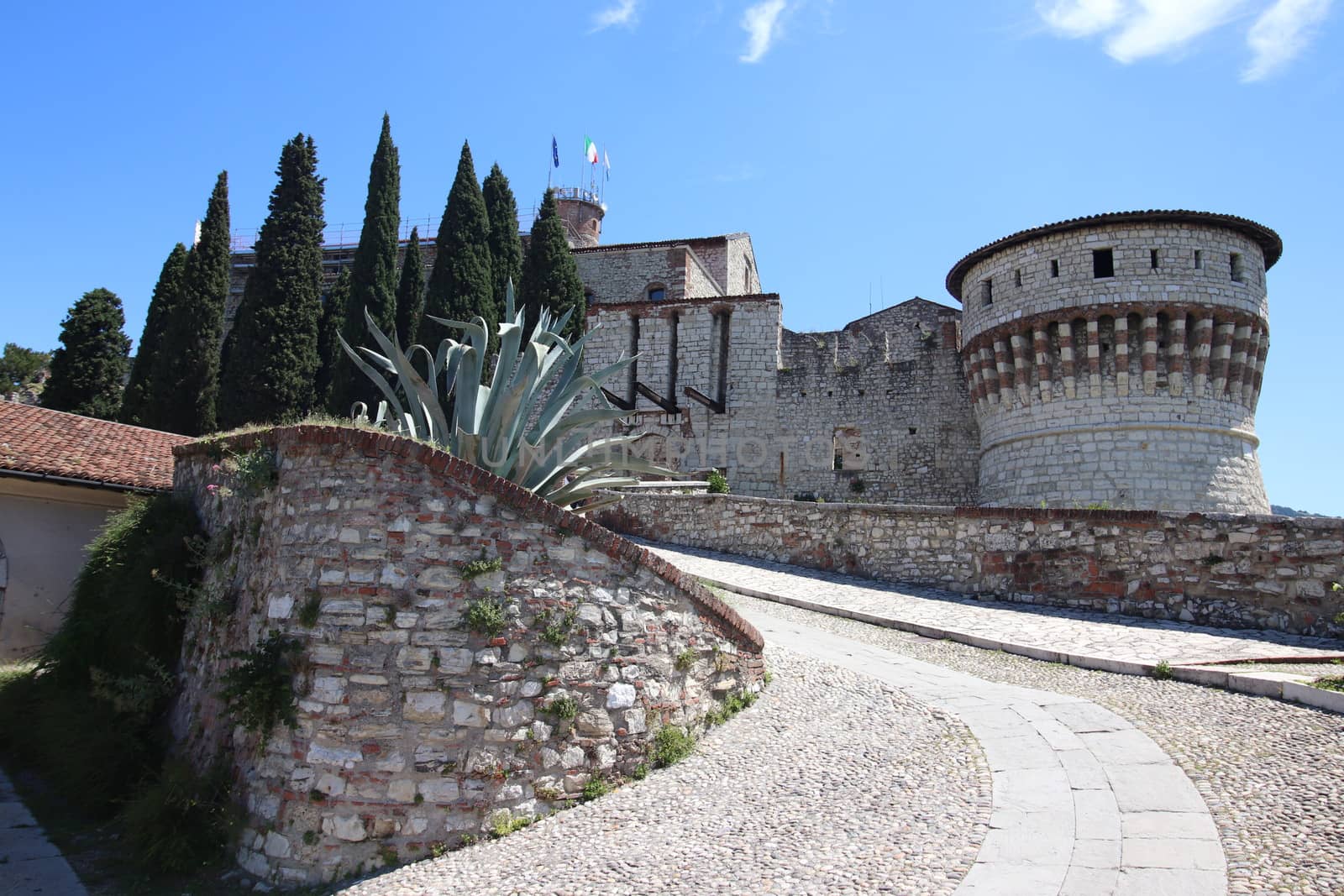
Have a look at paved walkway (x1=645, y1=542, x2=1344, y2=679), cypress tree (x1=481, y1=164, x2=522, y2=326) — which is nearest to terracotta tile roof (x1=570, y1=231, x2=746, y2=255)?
cypress tree (x1=481, y1=164, x2=522, y2=326)

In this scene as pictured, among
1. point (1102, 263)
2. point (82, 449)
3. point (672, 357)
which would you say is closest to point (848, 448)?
point (672, 357)

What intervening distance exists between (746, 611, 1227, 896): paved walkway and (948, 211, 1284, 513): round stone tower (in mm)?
11651

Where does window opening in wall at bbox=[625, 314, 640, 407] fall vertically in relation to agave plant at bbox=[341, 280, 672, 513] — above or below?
above

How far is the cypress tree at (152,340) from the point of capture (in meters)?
26.0

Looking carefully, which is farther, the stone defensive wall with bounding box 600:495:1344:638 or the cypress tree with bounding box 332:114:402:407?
the cypress tree with bounding box 332:114:402:407

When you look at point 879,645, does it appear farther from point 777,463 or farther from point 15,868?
point 777,463

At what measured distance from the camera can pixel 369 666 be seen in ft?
21.5

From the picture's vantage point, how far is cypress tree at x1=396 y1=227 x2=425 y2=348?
28453mm

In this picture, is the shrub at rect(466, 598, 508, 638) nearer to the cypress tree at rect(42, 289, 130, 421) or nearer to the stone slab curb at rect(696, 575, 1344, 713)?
the stone slab curb at rect(696, 575, 1344, 713)

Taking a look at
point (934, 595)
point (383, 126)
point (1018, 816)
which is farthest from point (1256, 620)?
point (383, 126)

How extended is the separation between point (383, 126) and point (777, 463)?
17.6m

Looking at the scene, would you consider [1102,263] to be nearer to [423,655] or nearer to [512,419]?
[512,419]

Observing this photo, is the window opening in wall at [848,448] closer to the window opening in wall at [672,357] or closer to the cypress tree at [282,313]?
the window opening in wall at [672,357]

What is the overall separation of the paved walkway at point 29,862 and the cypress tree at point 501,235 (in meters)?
22.9
